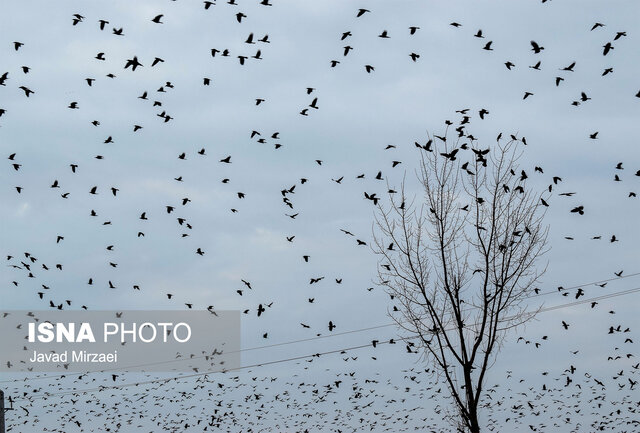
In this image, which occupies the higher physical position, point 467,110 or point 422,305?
point 467,110

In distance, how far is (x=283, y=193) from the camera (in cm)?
2902

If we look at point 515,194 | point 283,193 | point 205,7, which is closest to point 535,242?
point 515,194

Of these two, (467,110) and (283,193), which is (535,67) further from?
(283,193)

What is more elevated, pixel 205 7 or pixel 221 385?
pixel 205 7

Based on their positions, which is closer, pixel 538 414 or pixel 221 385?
pixel 538 414

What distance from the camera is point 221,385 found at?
1528 inches

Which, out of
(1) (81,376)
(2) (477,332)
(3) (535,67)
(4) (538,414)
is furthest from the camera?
(1) (81,376)

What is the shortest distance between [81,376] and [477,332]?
25.6 metres

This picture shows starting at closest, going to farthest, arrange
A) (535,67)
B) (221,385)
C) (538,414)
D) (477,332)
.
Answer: (477,332) → (535,67) → (538,414) → (221,385)

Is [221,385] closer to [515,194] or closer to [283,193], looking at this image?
[283,193]

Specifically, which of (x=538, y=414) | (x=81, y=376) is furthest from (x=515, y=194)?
(x=81, y=376)

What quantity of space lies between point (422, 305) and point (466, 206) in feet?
9.80

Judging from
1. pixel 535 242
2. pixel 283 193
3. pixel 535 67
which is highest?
pixel 535 67

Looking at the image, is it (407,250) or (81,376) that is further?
(81,376)
